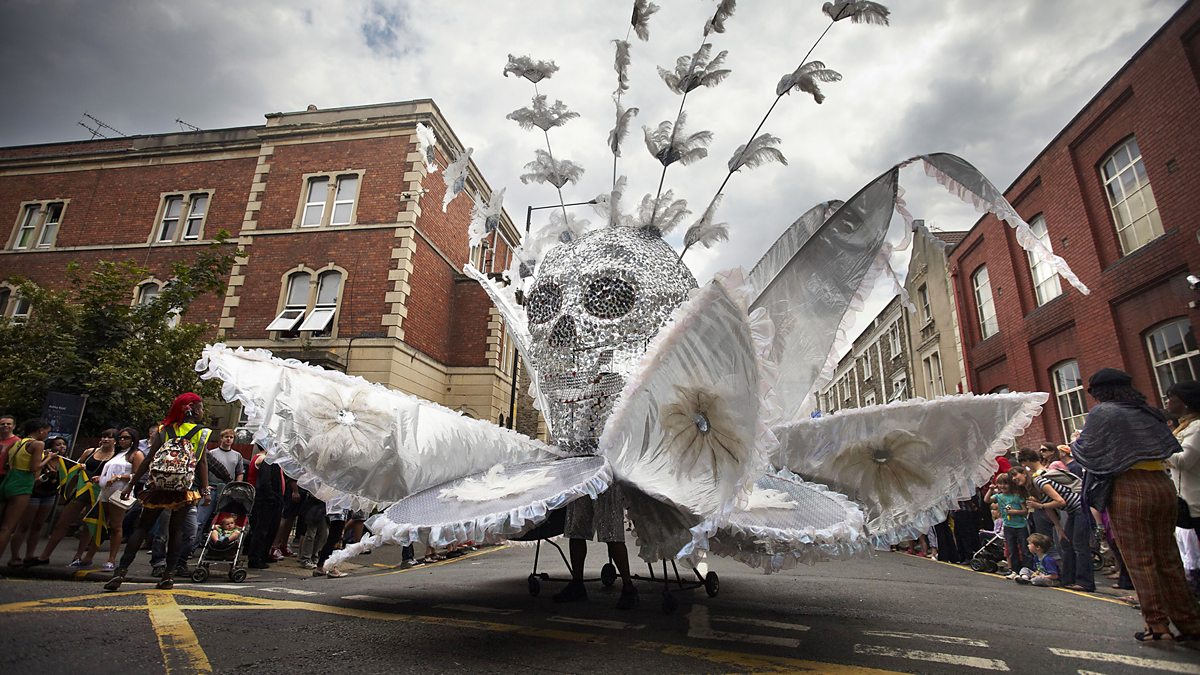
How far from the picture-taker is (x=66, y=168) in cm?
1783

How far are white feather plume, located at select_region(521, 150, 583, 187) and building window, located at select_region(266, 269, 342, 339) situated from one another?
11.8 m

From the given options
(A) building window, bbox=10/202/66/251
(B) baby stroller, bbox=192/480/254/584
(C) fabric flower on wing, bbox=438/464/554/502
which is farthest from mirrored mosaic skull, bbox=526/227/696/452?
(A) building window, bbox=10/202/66/251

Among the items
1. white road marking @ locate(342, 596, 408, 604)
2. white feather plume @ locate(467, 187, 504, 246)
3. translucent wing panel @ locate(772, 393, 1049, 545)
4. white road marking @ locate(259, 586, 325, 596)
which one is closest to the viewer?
translucent wing panel @ locate(772, 393, 1049, 545)

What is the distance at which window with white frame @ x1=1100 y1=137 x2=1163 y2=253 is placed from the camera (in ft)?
30.9

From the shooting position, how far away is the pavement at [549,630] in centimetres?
236

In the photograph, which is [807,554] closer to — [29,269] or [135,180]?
[135,180]

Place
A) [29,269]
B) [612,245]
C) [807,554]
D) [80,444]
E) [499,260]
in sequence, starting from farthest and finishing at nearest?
1. [499,260]
2. [29,269]
3. [80,444]
4. [612,245]
5. [807,554]

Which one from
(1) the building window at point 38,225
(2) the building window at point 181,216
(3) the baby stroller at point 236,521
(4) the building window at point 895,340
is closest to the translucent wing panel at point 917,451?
(3) the baby stroller at point 236,521

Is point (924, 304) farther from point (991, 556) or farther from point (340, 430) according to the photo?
point (340, 430)

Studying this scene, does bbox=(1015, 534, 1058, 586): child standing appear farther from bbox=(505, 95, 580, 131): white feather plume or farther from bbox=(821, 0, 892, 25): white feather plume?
bbox=(505, 95, 580, 131): white feather plume

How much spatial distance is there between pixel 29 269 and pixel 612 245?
862 inches

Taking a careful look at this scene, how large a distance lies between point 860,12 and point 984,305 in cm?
1536

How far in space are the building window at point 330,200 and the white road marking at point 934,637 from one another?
15.5 meters

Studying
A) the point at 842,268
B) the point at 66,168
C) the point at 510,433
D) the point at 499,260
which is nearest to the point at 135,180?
the point at 66,168
